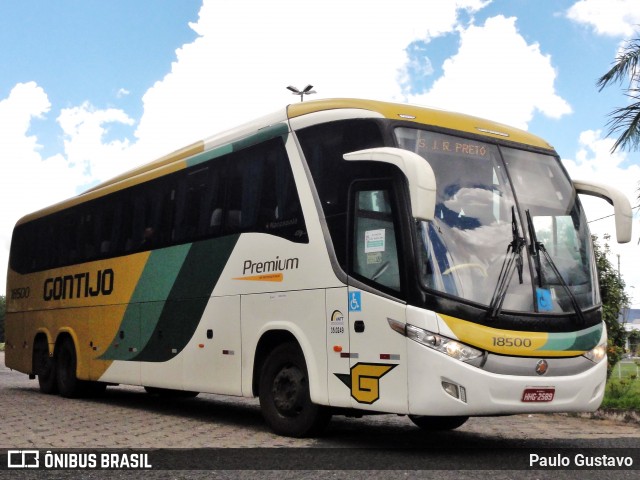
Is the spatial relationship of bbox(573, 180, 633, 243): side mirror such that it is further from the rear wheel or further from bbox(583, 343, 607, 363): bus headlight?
the rear wheel

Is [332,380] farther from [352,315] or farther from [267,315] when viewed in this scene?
[267,315]

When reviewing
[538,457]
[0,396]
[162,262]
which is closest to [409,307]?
[538,457]

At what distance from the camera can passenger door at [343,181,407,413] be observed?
28.6ft

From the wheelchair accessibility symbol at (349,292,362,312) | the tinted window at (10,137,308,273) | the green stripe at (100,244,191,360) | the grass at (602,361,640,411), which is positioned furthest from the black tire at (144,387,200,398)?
the wheelchair accessibility symbol at (349,292,362,312)

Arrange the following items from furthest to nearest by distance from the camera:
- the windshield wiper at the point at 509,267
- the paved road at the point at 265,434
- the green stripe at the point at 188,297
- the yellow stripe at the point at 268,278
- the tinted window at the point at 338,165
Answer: the green stripe at the point at 188,297, the yellow stripe at the point at 268,278, the tinted window at the point at 338,165, the paved road at the point at 265,434, the windshield wiper at the point at 509,267

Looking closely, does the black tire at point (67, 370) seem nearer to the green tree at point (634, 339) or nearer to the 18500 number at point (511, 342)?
the 18500 number at point (511, 342)

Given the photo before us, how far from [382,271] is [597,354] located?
240cm

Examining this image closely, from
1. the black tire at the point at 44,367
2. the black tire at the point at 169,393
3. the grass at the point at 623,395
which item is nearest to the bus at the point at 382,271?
the black tire at the point at 169,393

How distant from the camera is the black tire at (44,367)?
17625 mm

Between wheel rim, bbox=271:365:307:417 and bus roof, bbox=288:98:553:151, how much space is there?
2963 mm

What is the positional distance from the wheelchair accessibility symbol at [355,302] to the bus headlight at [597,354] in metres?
2.31

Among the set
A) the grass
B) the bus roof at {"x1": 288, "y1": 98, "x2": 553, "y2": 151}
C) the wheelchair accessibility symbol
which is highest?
the bus roof at {"x1": 288, "y1": 98, "x2": 553, "y2": 151}

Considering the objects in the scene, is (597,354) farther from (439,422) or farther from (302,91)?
(302,91)

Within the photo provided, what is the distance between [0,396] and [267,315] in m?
8.44
